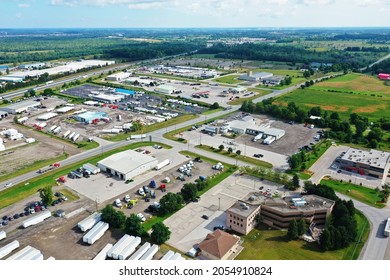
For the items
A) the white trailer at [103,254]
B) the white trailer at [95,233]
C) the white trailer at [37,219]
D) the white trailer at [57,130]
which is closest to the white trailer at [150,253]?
the white trailer at [103,254]

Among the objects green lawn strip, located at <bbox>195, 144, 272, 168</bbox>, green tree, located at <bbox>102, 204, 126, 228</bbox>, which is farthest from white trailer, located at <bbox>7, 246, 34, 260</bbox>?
green lawn strip, located at <bbox>195, 144, 272, 168</bbox>

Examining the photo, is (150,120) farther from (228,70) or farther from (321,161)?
(228,70)

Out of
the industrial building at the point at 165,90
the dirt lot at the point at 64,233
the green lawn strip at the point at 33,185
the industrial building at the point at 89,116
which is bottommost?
the dirt lot at the point at 64,233

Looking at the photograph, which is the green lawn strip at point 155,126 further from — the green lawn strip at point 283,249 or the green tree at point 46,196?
the green lawn strip at point 283,249

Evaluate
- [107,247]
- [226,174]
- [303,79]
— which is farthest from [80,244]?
[303,79]

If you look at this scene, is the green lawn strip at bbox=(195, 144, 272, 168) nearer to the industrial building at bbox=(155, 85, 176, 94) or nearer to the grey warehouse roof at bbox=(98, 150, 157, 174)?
the grey warehouse roof at bbox=(98, 150, 157, 174)

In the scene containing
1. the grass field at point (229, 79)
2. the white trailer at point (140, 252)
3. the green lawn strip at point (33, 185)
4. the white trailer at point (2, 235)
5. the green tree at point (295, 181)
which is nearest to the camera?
the white trailer at point (140, 252)
